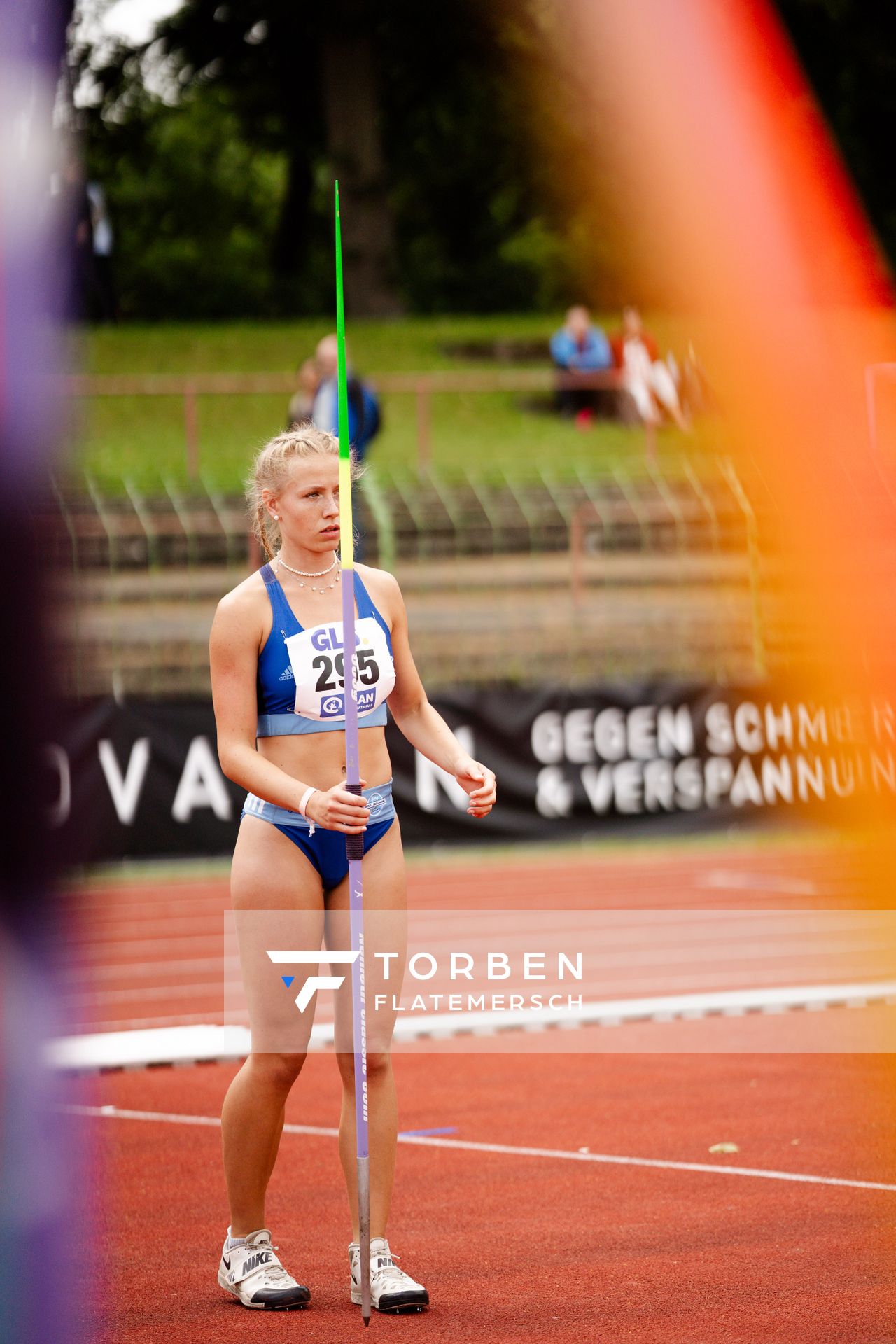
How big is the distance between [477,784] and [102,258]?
19.7m

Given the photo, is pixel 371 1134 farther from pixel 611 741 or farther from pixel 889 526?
pixel 889 526

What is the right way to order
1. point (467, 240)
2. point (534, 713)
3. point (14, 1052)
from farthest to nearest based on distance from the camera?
point (467, 240), point (534, 713), point (14, 1052)

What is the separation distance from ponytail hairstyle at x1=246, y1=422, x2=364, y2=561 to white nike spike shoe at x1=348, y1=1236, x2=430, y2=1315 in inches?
66.8

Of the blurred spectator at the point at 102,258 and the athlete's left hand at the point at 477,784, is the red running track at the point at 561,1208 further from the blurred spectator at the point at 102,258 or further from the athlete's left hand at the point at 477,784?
the blurred spectator at the point at 102,258

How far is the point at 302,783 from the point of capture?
4305 mm

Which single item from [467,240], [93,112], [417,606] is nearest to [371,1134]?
[417,606]

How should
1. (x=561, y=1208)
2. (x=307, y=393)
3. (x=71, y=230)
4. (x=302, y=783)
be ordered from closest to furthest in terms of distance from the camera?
(x=71, y=230), (x=302, y=783), (x=561, y=1208), (x=307, y=393)

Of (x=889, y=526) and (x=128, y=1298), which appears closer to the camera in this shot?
(x=128, y=1298)

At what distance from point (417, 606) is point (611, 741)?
2.74 metres

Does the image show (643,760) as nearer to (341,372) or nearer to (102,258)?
(102,258)

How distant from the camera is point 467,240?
48.2 m

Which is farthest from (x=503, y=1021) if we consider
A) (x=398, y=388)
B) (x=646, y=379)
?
(x=398, y=388)
